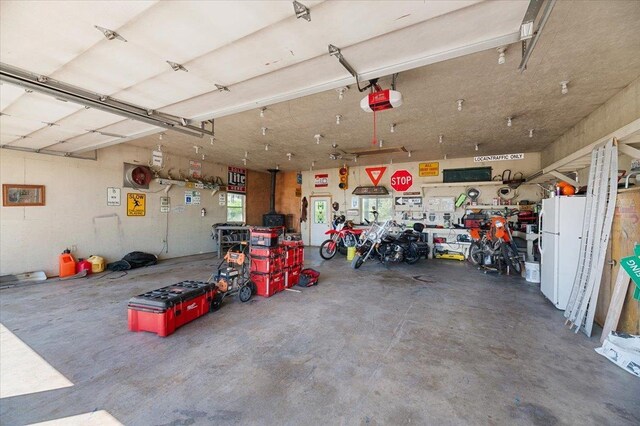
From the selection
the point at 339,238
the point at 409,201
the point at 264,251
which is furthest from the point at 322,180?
the point at 264,251

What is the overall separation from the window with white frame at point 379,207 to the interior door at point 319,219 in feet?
4.55

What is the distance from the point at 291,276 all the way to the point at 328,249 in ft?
8.83

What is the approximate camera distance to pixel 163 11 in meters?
1.57

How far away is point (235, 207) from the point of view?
9.31 m

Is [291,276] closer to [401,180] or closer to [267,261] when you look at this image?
[267,261]

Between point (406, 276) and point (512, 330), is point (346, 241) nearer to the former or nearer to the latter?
point (406, 276)

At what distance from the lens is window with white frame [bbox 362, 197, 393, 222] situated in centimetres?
855

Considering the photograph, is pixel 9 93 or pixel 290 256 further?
pixel 290 256

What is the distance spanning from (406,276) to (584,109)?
398cm

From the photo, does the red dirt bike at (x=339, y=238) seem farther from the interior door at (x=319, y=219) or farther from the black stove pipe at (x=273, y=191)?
the black stove pipe at (x=273, y=191)

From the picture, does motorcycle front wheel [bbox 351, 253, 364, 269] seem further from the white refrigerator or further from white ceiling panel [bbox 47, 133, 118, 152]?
white ceiling panel [bbox 47, 133, 118, 152]

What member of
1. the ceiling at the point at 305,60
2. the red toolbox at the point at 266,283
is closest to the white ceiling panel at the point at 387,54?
the ceiling at the point at 305,60

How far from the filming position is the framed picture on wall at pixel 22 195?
472 cm

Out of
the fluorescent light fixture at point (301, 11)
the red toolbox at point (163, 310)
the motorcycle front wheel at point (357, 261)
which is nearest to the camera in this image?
the fluorescent light fixture at point (301, 11)
